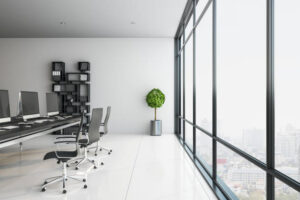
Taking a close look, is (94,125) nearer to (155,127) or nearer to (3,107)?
(3,107)

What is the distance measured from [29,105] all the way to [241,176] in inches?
148

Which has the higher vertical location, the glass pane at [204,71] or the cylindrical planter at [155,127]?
the glass pane at [204,71]

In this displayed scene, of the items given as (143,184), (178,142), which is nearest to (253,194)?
(143,184)

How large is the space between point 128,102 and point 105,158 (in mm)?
3446

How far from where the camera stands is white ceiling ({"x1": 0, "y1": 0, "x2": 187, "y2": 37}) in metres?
5.09

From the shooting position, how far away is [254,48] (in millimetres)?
2029

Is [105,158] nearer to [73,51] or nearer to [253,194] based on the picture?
[253,194]

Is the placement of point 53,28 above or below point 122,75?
above

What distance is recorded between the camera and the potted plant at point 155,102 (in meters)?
7.21

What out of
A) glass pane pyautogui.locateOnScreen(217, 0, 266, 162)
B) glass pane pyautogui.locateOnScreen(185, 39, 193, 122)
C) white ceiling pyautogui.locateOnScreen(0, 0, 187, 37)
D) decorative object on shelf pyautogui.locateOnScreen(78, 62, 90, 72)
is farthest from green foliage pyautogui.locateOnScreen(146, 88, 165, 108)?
glass pane pyautogui.locateOnScreen(217, 0, 266, 162)

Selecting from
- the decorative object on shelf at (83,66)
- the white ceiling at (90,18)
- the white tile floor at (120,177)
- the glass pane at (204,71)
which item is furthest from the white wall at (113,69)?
the glass pane at (204,71)

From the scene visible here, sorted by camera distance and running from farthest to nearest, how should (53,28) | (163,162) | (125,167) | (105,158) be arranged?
(53,28) < (105,158) < (163,162) < (125,167)

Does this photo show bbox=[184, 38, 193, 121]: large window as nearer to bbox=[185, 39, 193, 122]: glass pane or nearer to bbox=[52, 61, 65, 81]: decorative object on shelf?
bbox=[185, 39, 193, 122]: glass pane

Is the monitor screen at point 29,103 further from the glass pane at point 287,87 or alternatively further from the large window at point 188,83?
the glass pane at point 287,87
